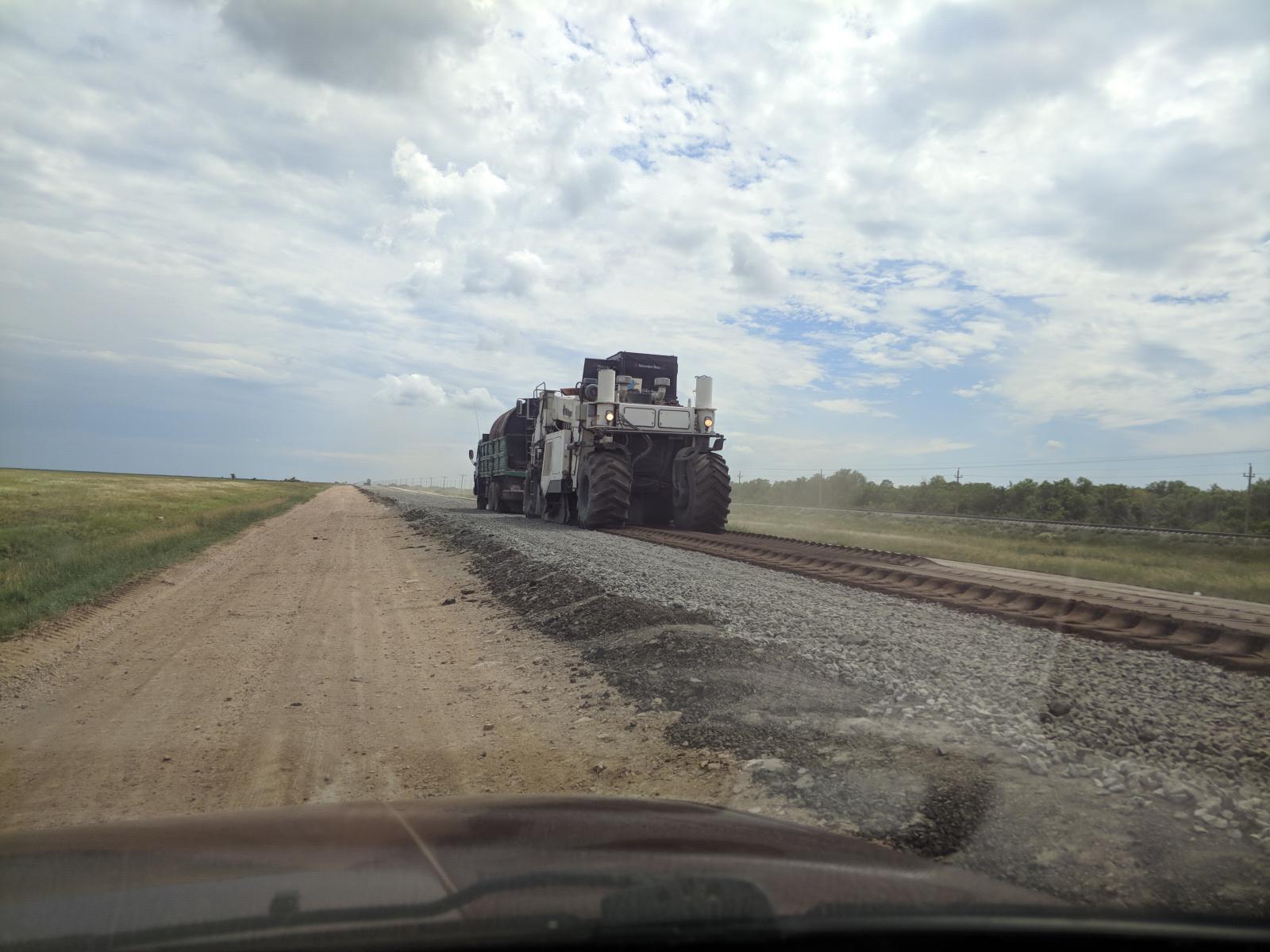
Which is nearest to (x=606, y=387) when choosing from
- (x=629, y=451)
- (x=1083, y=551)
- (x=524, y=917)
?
(x=629, y=451)

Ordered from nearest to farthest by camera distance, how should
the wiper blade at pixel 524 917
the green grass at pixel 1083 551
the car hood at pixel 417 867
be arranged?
1. the wiper blade at pixel 524 917
2. the car hood at pixel 417 867
3. the green grass at pixel 1083 551

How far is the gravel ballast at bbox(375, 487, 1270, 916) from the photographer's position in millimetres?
3459

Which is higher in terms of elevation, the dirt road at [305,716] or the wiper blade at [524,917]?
the wiper blade at [524,917]

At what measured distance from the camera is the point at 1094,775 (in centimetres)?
423

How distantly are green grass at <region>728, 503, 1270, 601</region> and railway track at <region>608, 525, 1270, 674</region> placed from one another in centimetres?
182

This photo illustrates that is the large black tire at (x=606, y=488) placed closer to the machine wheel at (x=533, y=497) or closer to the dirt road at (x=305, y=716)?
the machine wheel at (x=533, y=497)

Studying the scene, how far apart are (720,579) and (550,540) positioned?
240 inches

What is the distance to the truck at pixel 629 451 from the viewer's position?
19406 mm

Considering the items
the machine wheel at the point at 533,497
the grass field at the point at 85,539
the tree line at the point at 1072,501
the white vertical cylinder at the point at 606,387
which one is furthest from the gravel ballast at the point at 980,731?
the tree line at the point at 1072,501

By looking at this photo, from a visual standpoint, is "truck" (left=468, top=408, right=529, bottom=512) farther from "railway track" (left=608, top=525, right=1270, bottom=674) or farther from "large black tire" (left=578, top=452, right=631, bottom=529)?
"railway track" (left=608, top=525, right=1270, bottom=674)

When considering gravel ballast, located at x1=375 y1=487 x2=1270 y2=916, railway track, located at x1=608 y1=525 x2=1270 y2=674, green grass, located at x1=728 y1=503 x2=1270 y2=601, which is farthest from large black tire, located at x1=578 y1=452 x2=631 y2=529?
gravel ballast, located at x1=375 y1=487 x2=1270 y2=916

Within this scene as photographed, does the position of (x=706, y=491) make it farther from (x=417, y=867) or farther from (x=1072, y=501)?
(x=1072, y=501)

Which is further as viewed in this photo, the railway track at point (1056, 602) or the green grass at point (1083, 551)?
the green grass at point (1083, 551)

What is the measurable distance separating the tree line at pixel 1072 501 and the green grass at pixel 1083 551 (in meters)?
9.97
